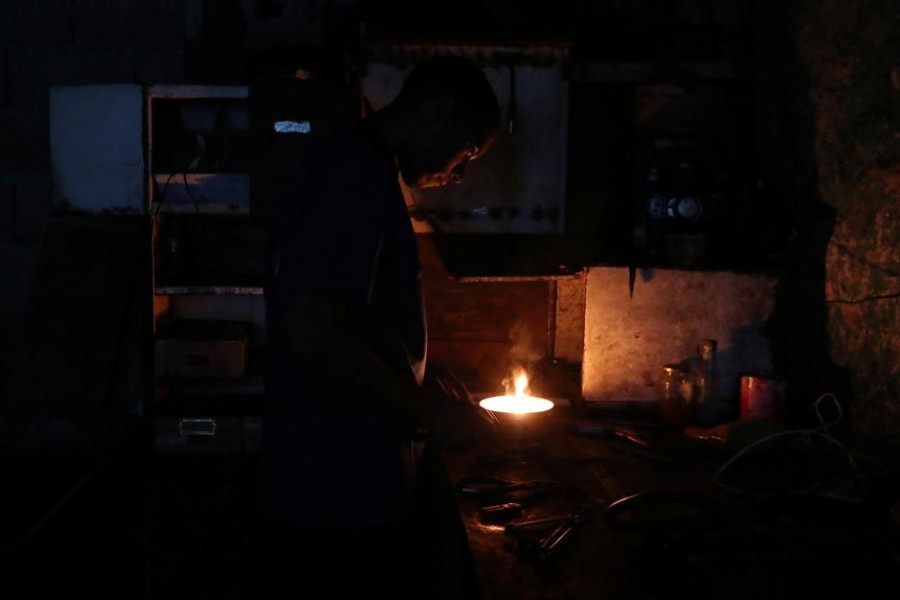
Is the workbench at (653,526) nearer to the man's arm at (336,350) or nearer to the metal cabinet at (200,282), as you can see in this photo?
the man's arm at (336,350)

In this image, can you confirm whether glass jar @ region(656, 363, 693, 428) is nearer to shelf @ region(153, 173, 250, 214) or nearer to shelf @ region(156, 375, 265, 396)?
shelf @ region(156, 375, 265, 396)

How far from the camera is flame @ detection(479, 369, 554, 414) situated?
2.29 meters

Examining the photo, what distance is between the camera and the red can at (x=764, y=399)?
238 cm

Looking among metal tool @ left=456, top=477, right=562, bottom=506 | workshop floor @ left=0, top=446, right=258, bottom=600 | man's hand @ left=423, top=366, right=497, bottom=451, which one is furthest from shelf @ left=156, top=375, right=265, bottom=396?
man's hand @ left=423, top=366, right=497, bottom=451

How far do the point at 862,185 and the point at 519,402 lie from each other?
44.9 inches

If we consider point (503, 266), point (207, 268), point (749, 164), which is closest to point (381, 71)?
point (503, 266)

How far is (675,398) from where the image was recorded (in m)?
2.42

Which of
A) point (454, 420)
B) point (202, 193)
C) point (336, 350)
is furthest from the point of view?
point (202, 193)

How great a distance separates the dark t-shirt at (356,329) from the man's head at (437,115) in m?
0.10

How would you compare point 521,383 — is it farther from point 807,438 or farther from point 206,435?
point 206,435

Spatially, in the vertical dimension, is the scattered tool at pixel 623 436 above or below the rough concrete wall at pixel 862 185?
below

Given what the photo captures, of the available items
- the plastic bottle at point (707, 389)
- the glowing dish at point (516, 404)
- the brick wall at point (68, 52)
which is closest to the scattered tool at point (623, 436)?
the glowing dish at point (516, 404)

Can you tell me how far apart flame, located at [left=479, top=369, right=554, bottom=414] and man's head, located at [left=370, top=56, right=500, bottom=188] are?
0.94 m

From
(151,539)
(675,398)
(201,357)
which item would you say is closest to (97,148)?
(201,357)
